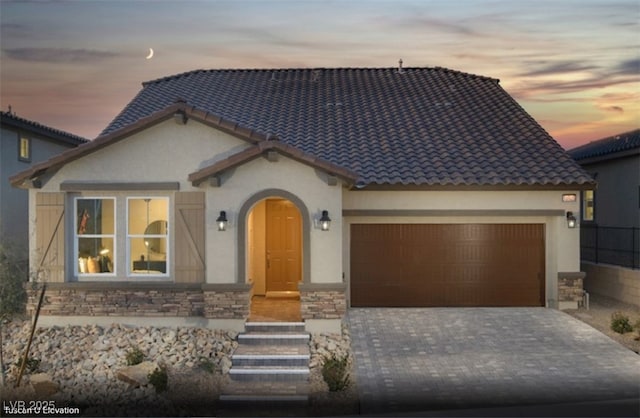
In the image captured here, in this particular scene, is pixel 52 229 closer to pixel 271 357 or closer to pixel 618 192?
pixel 271 357

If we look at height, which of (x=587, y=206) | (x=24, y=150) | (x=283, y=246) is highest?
(x=24, y=150)

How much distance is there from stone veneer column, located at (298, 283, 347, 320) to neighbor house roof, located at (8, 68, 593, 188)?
8.51 feet

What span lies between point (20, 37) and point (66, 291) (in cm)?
669

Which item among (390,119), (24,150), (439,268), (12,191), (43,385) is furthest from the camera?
(24,150)

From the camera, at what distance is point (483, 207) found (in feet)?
46.5

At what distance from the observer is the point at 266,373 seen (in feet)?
32.2

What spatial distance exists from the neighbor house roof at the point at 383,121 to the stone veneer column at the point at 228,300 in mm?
2606

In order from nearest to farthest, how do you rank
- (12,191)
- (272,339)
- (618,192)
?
(272,339) → (12,191) → (618,192)

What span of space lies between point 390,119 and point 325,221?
21.5 ft

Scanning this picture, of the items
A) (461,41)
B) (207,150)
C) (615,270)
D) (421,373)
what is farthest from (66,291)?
(615,270)

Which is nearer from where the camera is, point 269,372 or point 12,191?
point 269,372

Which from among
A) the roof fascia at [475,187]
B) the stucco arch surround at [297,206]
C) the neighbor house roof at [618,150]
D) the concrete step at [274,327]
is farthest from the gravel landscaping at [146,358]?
the neighbor house roof at [618,150]

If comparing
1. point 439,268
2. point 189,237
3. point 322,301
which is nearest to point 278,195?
point 189,237

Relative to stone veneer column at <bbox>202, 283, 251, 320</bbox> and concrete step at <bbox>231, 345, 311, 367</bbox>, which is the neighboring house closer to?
stone veneer column at <bbox>202, 283, 251, 320</bbox>
